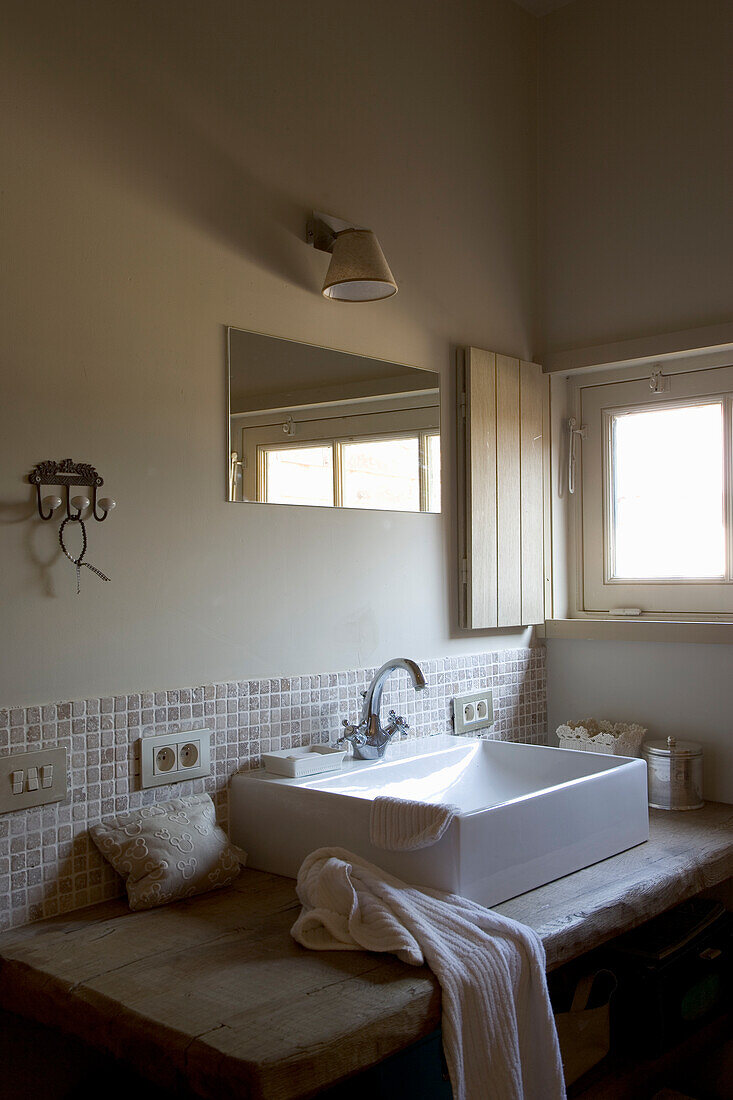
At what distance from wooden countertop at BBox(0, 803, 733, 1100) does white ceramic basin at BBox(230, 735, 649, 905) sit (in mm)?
63

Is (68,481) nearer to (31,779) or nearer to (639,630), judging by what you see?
(31,779)

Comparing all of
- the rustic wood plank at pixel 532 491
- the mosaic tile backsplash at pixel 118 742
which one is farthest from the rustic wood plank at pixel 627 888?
the rustic wood plank at pixel 532 491

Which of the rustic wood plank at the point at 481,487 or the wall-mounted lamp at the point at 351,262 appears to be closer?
the wall-mounted lamp at the point at 351,262

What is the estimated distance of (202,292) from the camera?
199cm

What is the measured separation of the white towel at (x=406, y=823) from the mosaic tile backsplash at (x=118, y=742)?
397 millimetres

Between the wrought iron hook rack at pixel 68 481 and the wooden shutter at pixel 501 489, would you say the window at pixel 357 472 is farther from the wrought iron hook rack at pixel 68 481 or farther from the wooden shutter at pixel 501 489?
the wrought iron hook rack at pixel 68 481

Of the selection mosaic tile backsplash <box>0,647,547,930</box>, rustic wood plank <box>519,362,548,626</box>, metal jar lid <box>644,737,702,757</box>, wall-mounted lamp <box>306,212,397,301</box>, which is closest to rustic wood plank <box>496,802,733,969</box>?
metal jar lid <box>644,737,702,757</box>

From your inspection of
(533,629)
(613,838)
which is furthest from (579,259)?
(613,838)

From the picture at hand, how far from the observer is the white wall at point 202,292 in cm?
172

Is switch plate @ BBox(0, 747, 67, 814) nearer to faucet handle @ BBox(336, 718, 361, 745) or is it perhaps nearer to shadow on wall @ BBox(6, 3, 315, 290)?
faucet handle @ BBox(336, 718, 361, 745)

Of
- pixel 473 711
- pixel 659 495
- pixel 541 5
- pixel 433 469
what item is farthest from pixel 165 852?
pixel 541 5

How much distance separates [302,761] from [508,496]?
3.48 ft

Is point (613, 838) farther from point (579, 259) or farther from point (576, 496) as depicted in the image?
point (579, 259)

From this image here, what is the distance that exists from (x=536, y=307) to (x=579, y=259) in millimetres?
180
